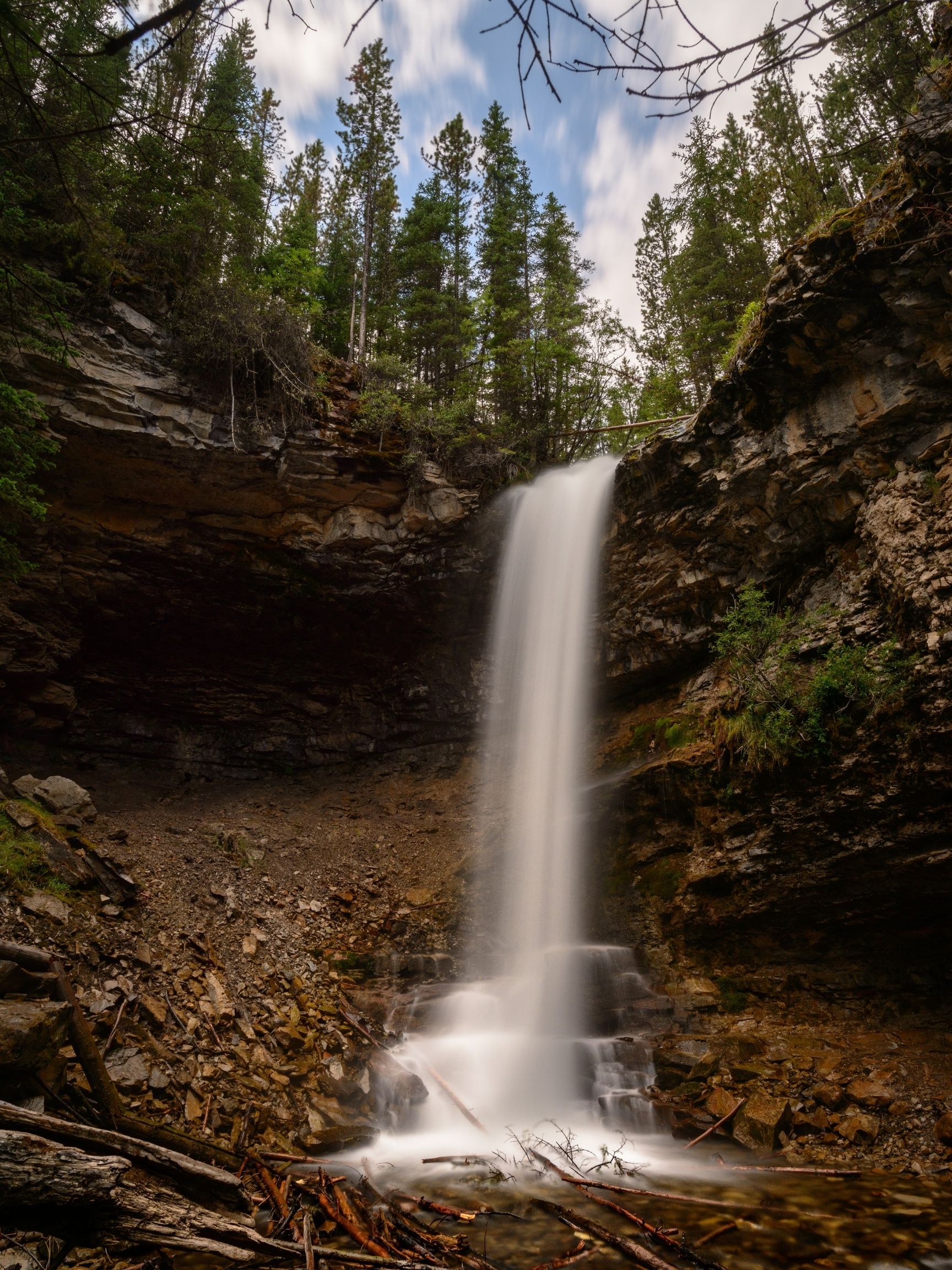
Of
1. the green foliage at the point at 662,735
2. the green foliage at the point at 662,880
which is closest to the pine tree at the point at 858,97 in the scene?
the green foliage at the point at 662,735

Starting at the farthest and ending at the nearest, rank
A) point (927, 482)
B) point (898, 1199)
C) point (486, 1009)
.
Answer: point (486, 1009), point (927, 482), point (898, 1199)

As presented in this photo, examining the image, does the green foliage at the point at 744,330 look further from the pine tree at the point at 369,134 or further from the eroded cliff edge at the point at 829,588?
the pine tree at the point at 369,134

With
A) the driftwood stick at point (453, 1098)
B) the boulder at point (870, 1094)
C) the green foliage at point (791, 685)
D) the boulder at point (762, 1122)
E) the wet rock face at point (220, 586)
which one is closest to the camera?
the boulder at point (762, 1122)

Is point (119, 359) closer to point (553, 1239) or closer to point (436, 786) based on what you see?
point (436, 786)

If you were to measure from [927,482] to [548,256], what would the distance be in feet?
47.9

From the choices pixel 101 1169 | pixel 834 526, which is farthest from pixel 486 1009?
pixel 834 526

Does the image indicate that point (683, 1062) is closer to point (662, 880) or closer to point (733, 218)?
point (662, 880)

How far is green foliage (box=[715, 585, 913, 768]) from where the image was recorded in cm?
736

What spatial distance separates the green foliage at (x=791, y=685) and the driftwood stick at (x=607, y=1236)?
5402mm

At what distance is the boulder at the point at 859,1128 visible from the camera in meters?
5.62

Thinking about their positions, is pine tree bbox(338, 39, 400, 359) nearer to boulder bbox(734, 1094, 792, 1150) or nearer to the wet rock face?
the wet rock face

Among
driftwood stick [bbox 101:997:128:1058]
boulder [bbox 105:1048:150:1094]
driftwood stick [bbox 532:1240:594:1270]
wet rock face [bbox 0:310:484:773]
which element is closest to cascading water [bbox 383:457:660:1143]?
wet rock face [bbox 0:310:484:773]

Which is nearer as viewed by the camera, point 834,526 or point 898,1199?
point 898,1199

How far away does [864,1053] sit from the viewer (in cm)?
665
